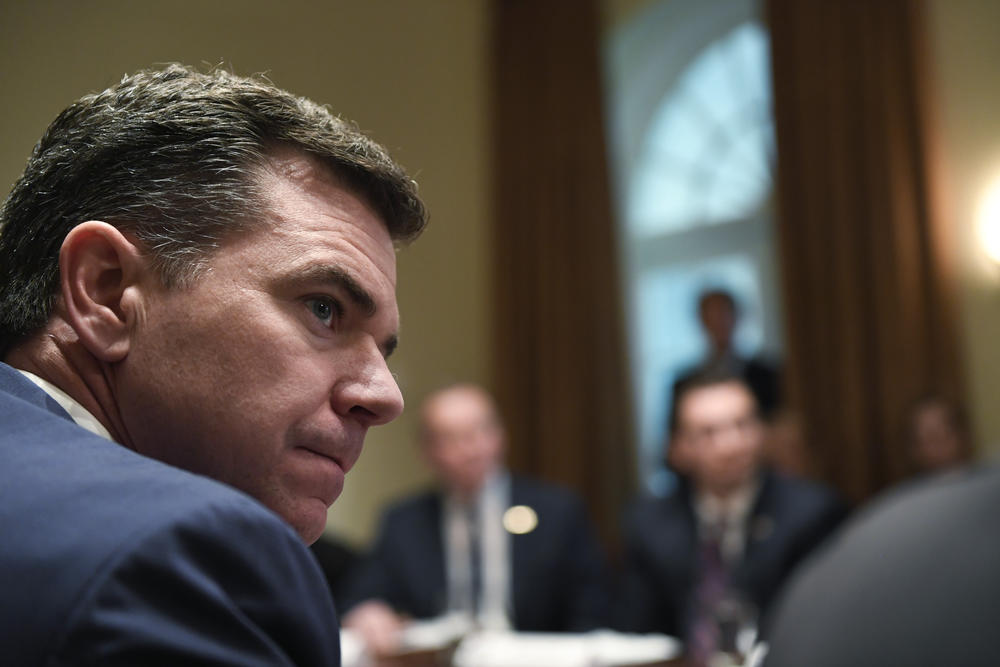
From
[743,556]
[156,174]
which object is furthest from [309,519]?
[743,556]

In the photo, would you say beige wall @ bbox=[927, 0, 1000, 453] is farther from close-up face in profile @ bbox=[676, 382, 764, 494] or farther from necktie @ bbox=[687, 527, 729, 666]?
necktie @ bbox=[687, 527, 729, 666]

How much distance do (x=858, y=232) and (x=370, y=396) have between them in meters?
5.07

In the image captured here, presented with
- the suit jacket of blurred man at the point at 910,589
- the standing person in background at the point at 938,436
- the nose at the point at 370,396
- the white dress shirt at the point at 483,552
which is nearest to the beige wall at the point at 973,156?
Answer: the standing person in background at the point at 938,436

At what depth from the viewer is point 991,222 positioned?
16.4ft

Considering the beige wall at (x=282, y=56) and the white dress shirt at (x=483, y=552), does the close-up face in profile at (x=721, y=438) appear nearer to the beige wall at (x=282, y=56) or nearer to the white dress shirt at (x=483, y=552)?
the white dress shirt at (x=483, y=552)

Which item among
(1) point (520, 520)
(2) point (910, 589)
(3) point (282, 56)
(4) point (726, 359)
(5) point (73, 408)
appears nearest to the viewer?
(2) point (910, 589)

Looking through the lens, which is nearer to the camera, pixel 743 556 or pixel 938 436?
pixel 743 556

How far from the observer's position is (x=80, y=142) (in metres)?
1.02

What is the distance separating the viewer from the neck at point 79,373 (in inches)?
38.1

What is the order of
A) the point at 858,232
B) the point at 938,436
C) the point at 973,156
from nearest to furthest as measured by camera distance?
the point at 938,436 < the point at 973,156 < the point at 858,232

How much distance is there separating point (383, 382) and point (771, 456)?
4.71 metres

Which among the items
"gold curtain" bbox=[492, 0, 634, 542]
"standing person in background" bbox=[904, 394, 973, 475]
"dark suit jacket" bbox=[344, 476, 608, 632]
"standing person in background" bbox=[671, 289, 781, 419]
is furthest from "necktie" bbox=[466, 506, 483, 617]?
"gold curtain" bbox=[492, 0, 634, 542]

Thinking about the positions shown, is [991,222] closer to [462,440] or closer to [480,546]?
[462,440]

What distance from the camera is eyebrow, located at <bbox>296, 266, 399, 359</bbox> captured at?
0.99 metres
